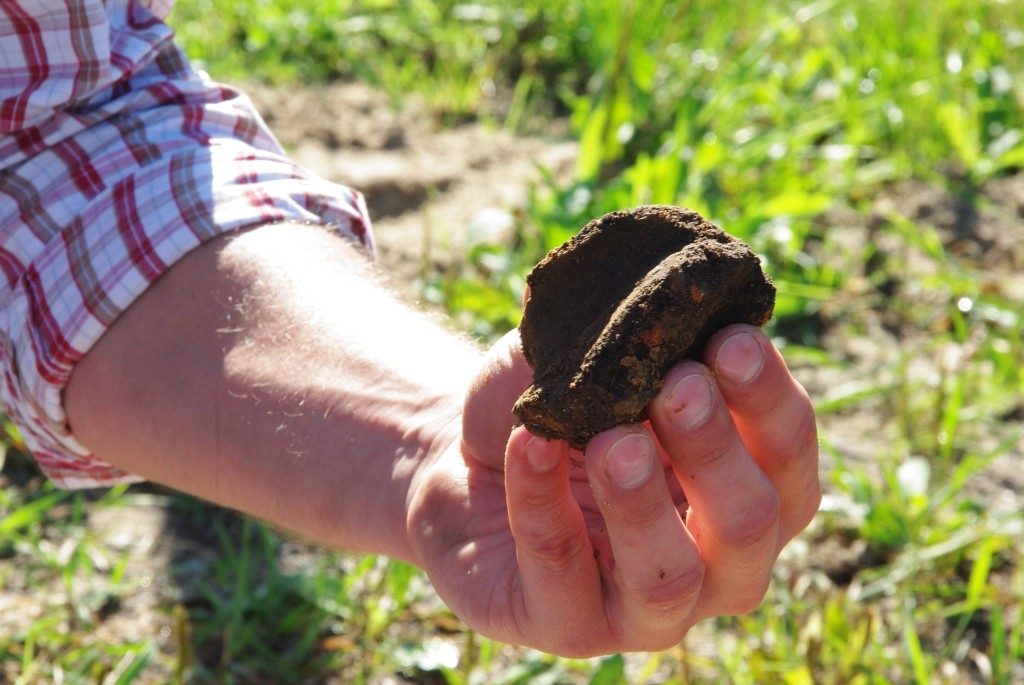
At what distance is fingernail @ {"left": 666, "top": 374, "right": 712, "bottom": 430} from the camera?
3.82 ft

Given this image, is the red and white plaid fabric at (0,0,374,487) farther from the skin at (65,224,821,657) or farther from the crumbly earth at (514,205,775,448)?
the crumbly earth at (514,205,775,448)

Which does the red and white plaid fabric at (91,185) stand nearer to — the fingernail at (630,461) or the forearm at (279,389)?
the forearm at (279,389)

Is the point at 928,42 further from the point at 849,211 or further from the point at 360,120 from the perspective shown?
the point at 360,120

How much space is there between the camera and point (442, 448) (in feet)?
4.81

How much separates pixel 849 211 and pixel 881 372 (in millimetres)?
783

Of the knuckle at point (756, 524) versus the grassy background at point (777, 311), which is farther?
the grassy background at point (777, 311)

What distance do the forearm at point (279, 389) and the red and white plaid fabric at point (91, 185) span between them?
0.04 meters

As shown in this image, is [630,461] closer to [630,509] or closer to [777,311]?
[630,509]

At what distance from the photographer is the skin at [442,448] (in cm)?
121

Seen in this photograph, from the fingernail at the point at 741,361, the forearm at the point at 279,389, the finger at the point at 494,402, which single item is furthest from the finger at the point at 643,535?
the forearm at the point at 279,389

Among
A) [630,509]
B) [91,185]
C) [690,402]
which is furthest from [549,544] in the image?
[91,185]

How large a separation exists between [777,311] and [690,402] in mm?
1894

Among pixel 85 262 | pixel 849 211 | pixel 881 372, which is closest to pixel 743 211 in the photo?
pixel 849 211

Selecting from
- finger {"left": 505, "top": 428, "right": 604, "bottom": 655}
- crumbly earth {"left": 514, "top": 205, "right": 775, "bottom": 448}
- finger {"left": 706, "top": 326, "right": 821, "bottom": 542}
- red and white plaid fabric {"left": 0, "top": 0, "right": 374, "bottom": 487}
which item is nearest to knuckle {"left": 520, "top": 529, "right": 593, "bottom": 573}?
finger {"left": 505, "top": 428, "right": 604, "bottom": 655}
